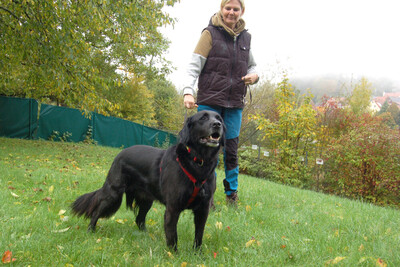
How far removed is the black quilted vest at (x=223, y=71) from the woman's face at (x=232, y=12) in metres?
0.11

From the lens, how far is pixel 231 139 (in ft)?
12.2

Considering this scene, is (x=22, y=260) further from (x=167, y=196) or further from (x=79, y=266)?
(x=167, y=196)

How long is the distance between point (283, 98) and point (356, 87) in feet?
49.1

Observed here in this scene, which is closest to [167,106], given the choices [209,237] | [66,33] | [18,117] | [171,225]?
[18,117]

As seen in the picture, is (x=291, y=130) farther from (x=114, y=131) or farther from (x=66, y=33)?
(x=114, y=131)

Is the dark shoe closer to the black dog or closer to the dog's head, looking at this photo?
the black dog

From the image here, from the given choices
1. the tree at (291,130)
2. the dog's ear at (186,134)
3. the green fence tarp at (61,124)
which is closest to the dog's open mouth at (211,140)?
the dog's ear at (186,134)

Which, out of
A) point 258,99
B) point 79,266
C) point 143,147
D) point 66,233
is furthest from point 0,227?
point 258,99

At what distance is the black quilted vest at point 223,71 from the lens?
3.35 m

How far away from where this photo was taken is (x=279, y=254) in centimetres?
235

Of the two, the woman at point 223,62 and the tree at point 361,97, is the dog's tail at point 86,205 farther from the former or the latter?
the tree at point 361,97

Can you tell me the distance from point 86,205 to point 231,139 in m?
1.89

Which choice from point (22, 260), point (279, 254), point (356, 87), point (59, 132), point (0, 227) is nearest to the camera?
point (22, 260)

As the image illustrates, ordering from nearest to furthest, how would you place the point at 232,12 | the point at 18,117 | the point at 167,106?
the point at 232,12 < the point at 18,117 < the point at 167,106
